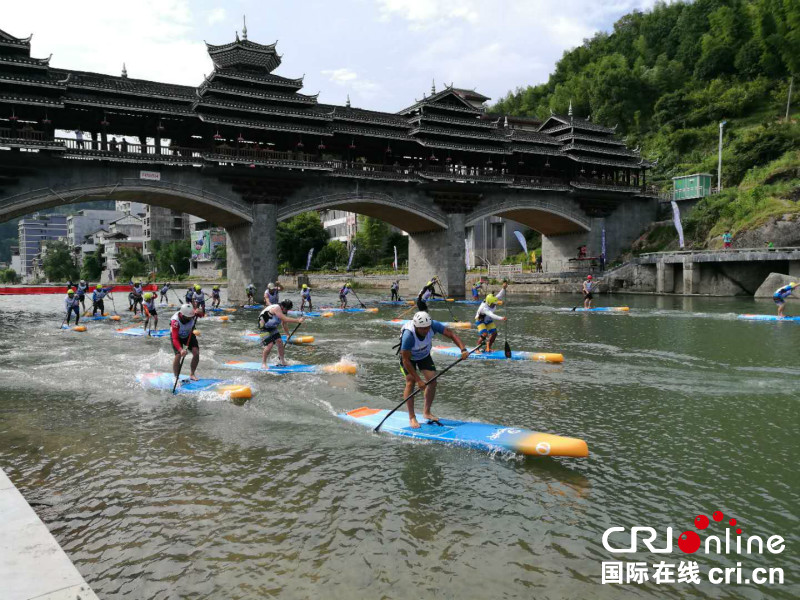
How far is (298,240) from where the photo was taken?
8825 cm

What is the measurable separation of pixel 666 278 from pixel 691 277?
2522 millimetres

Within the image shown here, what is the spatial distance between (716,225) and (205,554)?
179 feet

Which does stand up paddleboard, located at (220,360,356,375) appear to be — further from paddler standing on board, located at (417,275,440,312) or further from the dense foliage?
the dense foliage

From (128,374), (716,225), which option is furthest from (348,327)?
(716,225)

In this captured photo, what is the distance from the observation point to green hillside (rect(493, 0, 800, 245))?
195ft

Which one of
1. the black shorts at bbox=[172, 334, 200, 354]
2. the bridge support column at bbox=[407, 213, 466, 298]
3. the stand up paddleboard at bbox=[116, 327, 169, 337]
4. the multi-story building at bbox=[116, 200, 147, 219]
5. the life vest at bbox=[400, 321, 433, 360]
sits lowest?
the stand up paddleboard at bbox=[116, 327, 169, 337]

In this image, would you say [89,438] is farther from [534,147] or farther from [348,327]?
[534,147]

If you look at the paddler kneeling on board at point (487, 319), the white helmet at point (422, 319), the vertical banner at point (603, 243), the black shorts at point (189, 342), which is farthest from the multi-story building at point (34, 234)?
the white helmet at point (422, 319)

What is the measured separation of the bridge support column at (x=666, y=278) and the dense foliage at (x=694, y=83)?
21.6m

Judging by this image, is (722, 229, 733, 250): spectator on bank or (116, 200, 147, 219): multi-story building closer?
(722, 229, 733, 250): spectator on bank

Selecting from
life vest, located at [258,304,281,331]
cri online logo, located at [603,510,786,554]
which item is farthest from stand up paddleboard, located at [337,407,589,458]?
life vest, located at [258,304,281,331]

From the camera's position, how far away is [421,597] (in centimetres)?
492

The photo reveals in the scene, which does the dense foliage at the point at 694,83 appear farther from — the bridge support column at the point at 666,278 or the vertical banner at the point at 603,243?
the bridge support column at the point at 666,278

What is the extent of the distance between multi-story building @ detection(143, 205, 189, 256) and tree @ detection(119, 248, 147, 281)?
4.09 metres
